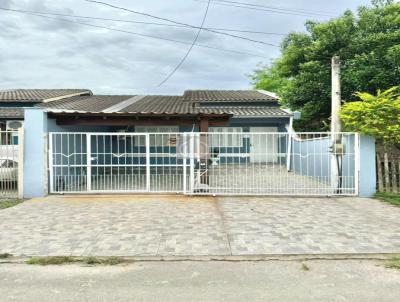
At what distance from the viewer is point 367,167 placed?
33.5 ft

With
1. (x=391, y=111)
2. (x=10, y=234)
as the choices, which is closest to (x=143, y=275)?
(x=10, y=234)

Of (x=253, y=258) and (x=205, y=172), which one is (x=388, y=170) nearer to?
(x=205, y=172)

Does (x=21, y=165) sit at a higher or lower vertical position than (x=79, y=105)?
lower

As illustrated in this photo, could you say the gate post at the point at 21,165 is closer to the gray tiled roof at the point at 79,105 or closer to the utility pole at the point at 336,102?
the gray tiled roof at the point at 79,105

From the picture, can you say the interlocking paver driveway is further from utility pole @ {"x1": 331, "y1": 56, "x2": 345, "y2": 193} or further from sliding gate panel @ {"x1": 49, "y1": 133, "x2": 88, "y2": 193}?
sliding gate panel @ {"x1": 49, "y1": 133, "x2": 88, "y2": 193}

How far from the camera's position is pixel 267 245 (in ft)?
18.8

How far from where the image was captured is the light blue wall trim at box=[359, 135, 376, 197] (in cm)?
1017

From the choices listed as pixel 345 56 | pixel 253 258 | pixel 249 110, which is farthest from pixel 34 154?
pixel 345 56

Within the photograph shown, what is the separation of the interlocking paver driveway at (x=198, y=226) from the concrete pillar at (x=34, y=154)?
2.41 feet

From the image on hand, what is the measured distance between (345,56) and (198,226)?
11140mm

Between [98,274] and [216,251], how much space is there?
5.68 ft

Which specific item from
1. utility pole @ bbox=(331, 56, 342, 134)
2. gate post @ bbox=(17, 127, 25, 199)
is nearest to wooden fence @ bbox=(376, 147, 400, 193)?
utility pole @ bbox=(331, 56, 342, 134)

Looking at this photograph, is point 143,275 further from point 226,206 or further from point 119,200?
point 119,200

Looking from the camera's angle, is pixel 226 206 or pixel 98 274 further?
pixel 226 206
